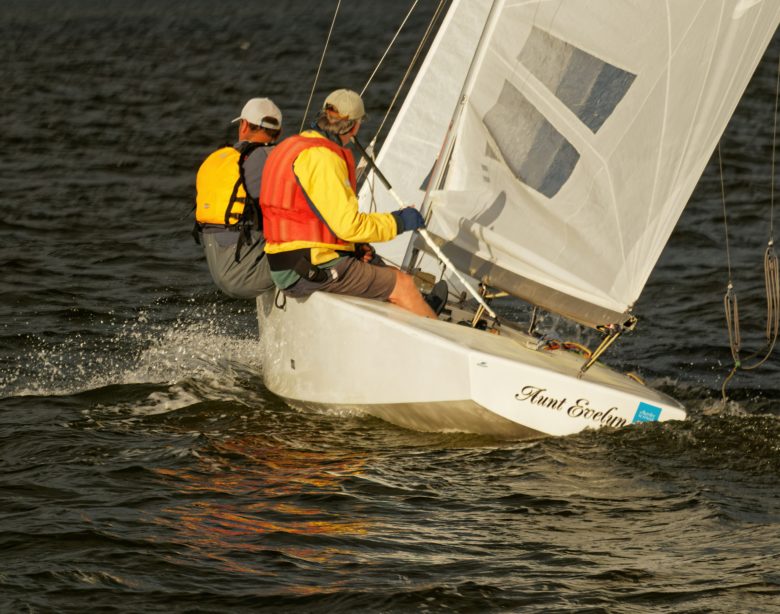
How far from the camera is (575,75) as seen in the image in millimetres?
6789

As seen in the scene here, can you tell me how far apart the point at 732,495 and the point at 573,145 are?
6.20 feet

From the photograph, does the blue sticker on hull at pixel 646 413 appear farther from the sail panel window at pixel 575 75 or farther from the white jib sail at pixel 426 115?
the white jib sail at pixel 426 115

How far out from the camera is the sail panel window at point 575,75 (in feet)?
22.2

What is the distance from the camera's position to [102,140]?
1585 centimetres

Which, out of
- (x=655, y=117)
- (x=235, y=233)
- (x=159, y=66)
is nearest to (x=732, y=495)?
(x=655, y=117)

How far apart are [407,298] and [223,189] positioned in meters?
1.14

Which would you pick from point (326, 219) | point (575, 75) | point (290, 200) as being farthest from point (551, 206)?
point (290, 200)

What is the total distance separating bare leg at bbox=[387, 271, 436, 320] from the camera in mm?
7059

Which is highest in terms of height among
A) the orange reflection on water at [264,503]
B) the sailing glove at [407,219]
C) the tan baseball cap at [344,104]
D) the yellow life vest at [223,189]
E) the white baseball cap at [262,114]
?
the tan baseball cap at [344,104]

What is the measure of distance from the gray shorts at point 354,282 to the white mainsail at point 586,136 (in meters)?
0.39

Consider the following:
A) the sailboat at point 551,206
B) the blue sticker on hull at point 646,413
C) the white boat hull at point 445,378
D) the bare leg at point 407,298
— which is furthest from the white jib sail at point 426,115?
the blue sticker on hull at point 646,413

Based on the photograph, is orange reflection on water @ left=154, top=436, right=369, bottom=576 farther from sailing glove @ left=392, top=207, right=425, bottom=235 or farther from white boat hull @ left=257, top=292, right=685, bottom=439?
sailing glove @ left=392, top=207, right=425, bottom=235

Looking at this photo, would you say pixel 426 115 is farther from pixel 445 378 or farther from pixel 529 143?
pixel 445 378

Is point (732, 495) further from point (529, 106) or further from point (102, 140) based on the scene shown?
point (102, 140)
